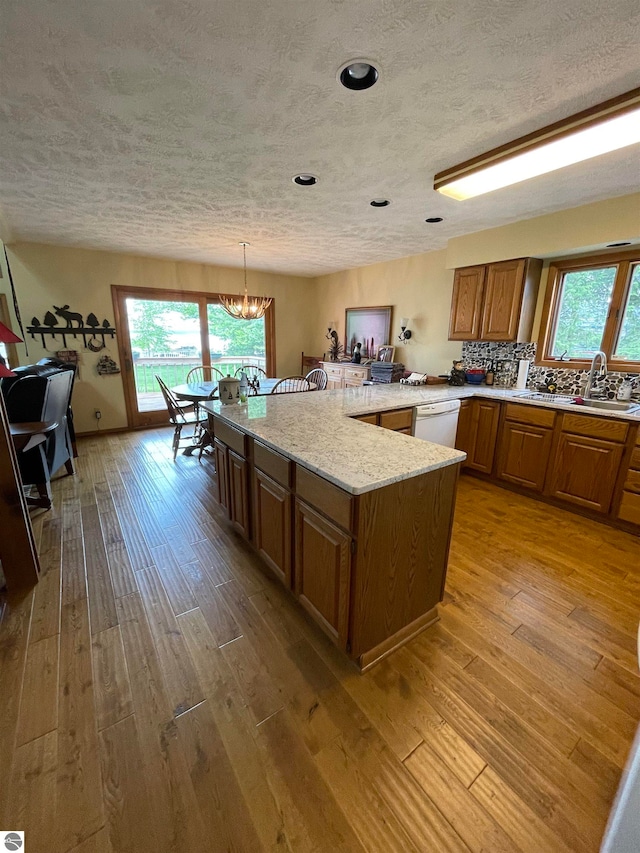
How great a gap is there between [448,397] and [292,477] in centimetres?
215

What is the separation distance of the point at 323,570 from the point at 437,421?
205cm

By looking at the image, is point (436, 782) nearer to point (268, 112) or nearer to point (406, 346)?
point (268, 112)

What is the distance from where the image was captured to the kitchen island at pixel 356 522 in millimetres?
1380

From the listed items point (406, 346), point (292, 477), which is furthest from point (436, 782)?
point (406, 346)

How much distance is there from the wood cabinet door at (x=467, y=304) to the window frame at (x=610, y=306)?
2.02 feet

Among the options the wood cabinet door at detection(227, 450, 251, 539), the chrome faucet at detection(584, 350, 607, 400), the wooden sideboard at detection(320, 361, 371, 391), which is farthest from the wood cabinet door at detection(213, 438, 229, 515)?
the chrome faucet at detection(584, 350, 607, 400)

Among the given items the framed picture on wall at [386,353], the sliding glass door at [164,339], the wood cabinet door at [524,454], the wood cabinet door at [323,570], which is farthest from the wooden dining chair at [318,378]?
the wood cabinet door at [323,570]

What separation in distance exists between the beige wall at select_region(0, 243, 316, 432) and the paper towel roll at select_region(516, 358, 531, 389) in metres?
4.30

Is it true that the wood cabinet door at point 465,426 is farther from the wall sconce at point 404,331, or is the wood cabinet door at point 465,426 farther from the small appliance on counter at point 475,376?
the wall sconce at point 404,331

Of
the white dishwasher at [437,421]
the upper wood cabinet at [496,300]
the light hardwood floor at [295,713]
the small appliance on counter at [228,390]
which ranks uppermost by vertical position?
the upper wood cabinet at [496,300]

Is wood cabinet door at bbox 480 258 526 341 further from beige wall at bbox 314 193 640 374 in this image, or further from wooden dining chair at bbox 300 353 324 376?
wooden dining chair at bbox 300 353 324 376

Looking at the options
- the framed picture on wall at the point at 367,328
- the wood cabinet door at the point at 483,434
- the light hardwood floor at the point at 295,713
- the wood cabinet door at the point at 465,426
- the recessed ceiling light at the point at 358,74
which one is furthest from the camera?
the framed picture on wall at the point at 367,328

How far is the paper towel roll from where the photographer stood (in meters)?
3.54

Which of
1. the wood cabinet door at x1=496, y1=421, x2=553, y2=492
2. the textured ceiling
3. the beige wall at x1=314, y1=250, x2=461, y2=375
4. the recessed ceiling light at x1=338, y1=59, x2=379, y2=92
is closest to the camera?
the textured ceiling
